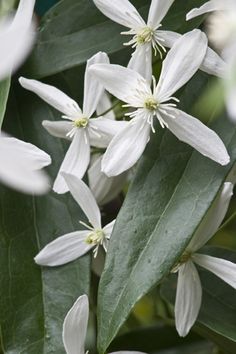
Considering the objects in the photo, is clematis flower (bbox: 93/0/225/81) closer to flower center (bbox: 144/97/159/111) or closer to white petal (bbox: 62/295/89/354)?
flower center (bbox: 144/97/159/111)

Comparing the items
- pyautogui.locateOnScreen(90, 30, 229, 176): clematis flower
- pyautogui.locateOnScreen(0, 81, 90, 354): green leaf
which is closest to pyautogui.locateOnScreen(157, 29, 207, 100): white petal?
pyautogui.locateOnScreen(90, 30, 229, 176): clematis flower

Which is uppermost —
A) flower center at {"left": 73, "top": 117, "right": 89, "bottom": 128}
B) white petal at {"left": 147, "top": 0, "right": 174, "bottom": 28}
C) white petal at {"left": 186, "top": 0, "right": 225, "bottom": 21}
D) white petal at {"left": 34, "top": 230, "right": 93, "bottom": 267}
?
white petal at {"left": 186, "top": 0, "right": 225, "bottom": 21}

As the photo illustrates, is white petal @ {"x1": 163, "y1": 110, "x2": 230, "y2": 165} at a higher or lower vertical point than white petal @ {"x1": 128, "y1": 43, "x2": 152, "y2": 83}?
lower

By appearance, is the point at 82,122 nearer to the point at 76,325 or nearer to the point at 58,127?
the point at 58,127

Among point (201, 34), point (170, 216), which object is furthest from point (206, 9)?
point (170, 216)

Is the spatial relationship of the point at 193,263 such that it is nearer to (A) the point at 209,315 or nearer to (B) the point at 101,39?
(A) the point at 209,315

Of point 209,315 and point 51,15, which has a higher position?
point 51,15

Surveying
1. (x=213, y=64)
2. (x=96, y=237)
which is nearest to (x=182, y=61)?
(x=213, y=64)
